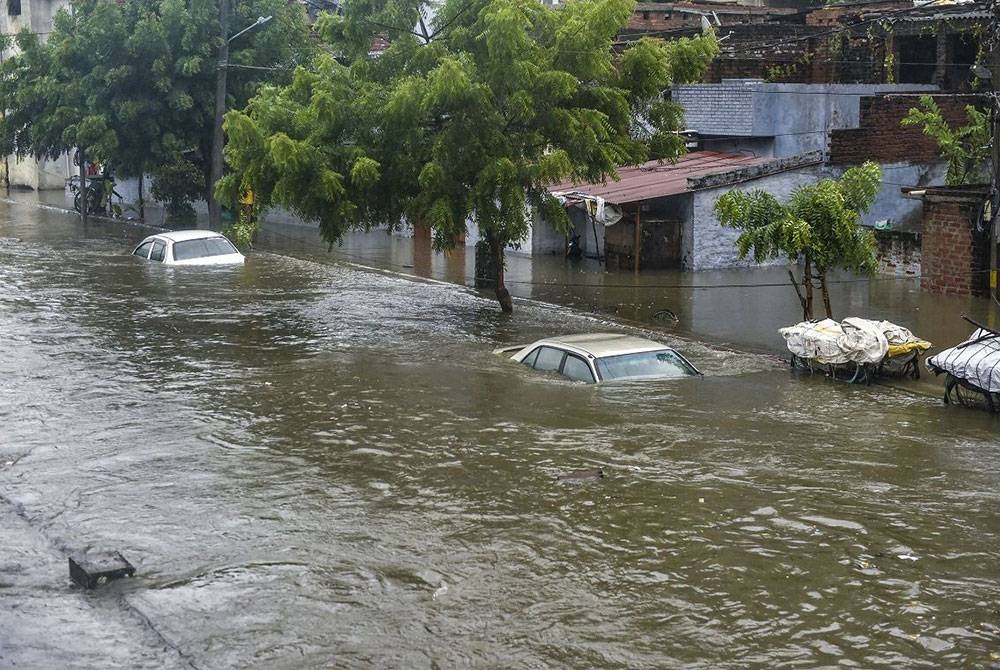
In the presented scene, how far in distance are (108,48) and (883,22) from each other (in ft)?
71.9

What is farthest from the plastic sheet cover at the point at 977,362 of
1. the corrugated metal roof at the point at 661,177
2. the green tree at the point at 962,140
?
the corrugated metal roof at the point at 661,177

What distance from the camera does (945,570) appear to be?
35.7 ft

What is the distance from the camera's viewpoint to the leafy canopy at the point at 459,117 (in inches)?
868

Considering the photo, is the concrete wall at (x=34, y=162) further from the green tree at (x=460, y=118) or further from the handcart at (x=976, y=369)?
the handcart at (x=976, y=369)

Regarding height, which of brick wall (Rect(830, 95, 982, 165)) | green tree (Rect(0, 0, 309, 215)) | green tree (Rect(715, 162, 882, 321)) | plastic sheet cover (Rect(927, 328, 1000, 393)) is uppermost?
green tree (Rect(0, 0, 309, 215))

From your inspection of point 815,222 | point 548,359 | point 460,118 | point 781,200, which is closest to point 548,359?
point 548,359

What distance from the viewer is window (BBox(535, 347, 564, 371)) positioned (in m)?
17.6

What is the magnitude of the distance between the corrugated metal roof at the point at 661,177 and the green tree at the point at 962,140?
13.3 ft

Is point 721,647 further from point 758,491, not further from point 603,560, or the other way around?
point 758,491

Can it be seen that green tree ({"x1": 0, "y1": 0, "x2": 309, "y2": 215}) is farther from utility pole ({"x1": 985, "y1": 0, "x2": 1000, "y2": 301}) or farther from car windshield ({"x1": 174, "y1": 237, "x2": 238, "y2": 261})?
utility pole ({"x1": 985, "y1": 0, "x2": 1000, "y2": 301})

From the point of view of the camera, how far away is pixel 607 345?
1741 centimetres

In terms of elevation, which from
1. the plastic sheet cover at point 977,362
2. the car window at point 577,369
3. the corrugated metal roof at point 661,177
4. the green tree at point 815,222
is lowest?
the car window at point 577,369

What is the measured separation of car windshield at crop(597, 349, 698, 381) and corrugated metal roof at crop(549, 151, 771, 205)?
12877 millimetres

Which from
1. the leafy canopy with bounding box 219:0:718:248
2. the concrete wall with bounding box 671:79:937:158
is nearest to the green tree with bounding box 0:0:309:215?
the concrete wall with bounding box 671:79:937:158
